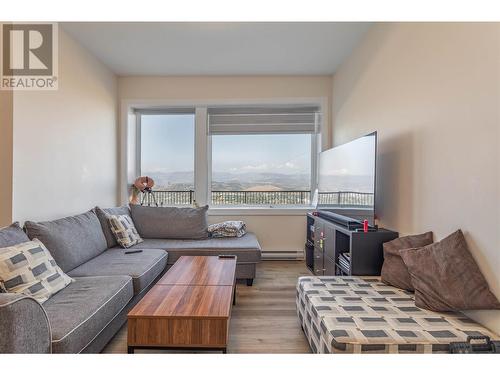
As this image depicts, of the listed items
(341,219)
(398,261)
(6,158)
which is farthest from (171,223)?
(398,261)

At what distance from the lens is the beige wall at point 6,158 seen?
220 centimetres

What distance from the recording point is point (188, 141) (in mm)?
4238

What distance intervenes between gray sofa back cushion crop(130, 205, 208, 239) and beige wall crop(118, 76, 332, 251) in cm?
57

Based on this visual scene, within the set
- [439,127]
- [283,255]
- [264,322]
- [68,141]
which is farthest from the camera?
[283,255]

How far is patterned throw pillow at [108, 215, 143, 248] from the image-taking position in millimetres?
3055

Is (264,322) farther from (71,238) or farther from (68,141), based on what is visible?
(68,141)

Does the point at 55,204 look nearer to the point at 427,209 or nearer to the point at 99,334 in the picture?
the point at 99,334

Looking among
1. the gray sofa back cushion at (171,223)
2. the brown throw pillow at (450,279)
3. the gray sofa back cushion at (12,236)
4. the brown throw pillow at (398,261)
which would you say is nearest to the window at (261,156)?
the gray sofa back cushion at (171,223)

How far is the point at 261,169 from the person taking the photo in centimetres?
422

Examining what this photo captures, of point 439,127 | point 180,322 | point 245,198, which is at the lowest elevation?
point 180,322

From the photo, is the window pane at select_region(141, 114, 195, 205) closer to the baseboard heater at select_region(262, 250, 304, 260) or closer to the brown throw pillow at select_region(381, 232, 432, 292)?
the baseboard heater at select_region(262, 250, 304, 260)

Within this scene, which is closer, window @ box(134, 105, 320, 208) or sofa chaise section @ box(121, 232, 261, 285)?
sofa chaise section @ box(121, 232, 261, 285)

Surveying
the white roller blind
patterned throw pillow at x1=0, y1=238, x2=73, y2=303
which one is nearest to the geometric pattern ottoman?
patterned throw pillow at x1=0, y1=238, x2=73, y2=303

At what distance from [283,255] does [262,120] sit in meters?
2.01
